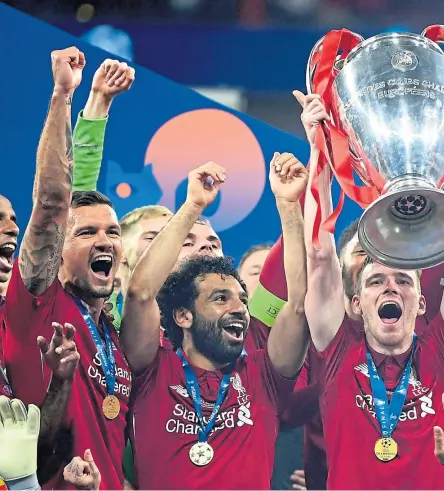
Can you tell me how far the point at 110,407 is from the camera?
3.69 m

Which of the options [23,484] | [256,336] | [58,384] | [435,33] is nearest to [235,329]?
[256,336]

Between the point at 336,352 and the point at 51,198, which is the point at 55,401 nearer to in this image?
the point at 51,198

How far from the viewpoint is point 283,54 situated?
4.01m

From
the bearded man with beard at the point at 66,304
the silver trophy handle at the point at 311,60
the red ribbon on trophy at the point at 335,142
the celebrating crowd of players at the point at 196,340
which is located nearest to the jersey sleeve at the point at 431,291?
the celebrating crowd of players at the point at 196,340

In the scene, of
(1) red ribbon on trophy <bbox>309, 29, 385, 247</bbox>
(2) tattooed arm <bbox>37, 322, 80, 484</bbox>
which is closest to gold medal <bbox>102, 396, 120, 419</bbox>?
(2) tattooed arm <bbox>37, 322, 80, 484</bbox>

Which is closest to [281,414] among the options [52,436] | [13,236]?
[52,436]

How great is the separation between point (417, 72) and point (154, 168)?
131 centimetres

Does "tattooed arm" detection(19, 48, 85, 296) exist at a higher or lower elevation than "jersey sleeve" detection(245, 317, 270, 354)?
higher

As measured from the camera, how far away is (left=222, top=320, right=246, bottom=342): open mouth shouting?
384 centimetres

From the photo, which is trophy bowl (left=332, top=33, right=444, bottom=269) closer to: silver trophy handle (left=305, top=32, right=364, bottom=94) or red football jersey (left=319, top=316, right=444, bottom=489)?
silver trophy handle (left=305, top=32, right=364, bottom=94)

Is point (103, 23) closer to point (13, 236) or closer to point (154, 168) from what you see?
point (154, 168)

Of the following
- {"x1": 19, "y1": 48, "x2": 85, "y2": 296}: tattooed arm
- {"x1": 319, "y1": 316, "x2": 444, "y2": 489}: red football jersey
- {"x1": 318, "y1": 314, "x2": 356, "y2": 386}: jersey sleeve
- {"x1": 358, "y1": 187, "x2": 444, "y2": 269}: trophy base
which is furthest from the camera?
{"x1": 318, "y1": 314, "x2": 356, "y2": 386}: jersey sleeve

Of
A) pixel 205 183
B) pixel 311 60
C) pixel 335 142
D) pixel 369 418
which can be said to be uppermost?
pixel 311 60

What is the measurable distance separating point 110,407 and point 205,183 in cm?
99
